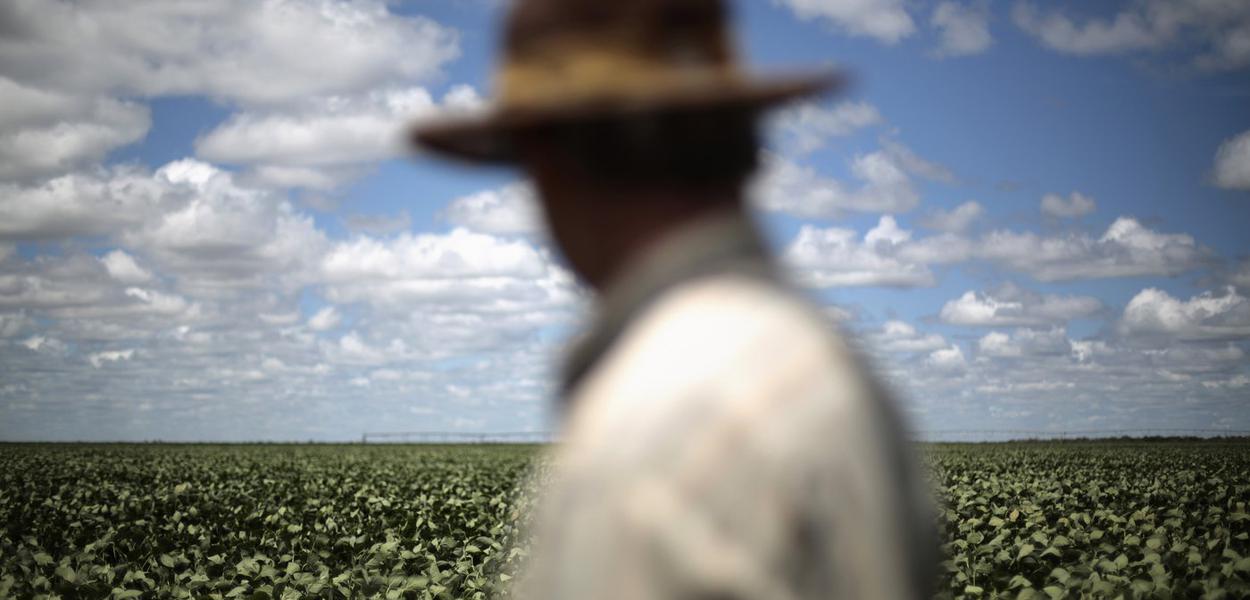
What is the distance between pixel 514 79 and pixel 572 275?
0.27 metres

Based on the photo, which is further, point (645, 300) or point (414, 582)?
point (414, 582)

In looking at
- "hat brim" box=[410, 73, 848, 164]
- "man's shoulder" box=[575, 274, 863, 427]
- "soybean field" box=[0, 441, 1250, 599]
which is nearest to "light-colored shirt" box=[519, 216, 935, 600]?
"man's shoulder" box=[575, 274, 863, 427]

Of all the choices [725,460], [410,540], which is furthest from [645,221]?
[410,540]

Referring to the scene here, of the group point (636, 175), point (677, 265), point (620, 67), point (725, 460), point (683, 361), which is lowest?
point (725, 460)

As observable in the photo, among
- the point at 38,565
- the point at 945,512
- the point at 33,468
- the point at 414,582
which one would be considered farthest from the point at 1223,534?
the point at 33,468

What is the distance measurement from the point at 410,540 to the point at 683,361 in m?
11.2

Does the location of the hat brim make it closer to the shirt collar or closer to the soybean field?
the shirt collar

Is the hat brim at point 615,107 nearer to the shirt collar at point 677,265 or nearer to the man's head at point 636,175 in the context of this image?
the man's head at point 636,175

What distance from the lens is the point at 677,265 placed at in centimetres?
141

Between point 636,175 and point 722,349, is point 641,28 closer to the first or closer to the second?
→ point 636,175

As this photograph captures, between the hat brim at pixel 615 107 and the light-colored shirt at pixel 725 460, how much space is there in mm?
156

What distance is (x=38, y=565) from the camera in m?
10.1

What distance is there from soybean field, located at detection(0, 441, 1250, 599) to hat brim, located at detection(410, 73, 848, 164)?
3809 millimetres

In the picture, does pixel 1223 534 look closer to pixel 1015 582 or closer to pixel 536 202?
pixel 1015 582
